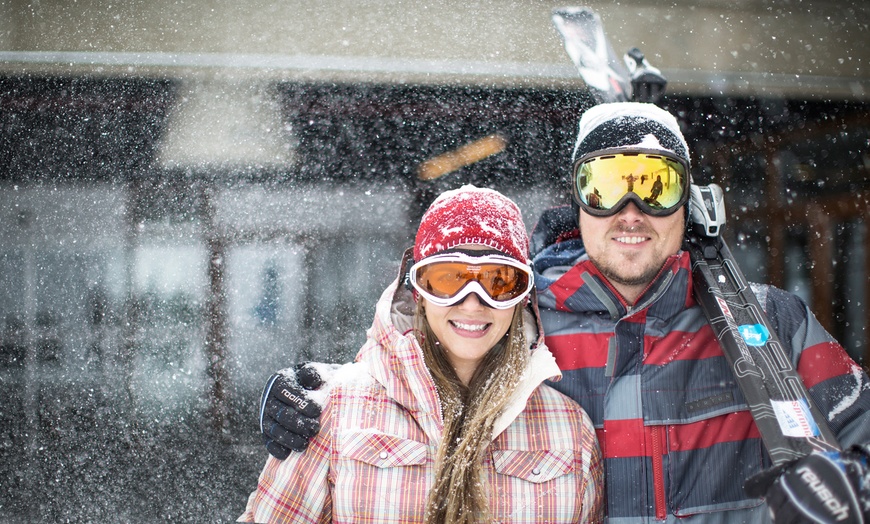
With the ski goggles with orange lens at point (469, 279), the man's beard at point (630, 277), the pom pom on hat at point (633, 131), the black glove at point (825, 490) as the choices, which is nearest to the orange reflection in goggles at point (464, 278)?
the ski goggles with orange lens at point (469, 279)

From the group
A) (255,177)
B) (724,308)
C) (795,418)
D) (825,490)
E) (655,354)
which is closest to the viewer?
(825,490)

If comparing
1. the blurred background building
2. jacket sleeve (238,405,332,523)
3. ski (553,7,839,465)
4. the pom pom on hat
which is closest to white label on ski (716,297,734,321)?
ski (553,7,839,465)

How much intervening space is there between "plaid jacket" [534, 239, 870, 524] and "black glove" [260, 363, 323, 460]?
0.69m

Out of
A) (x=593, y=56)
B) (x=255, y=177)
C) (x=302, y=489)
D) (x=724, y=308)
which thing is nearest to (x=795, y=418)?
(x=724, y=308)

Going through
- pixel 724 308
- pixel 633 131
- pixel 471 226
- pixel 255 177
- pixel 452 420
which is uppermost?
pixel 255 177

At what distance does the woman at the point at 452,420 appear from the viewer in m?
1.26

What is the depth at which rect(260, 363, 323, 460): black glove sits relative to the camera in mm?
1285

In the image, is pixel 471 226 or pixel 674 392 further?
pixel 674 392

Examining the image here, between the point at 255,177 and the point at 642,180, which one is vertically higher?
the point at 255,177

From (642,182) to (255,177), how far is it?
3.44 m

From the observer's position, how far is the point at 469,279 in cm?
133

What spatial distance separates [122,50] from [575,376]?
164 inches

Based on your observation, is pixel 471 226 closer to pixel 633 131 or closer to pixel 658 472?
pixel 633 131

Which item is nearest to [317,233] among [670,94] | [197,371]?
[197,371]
